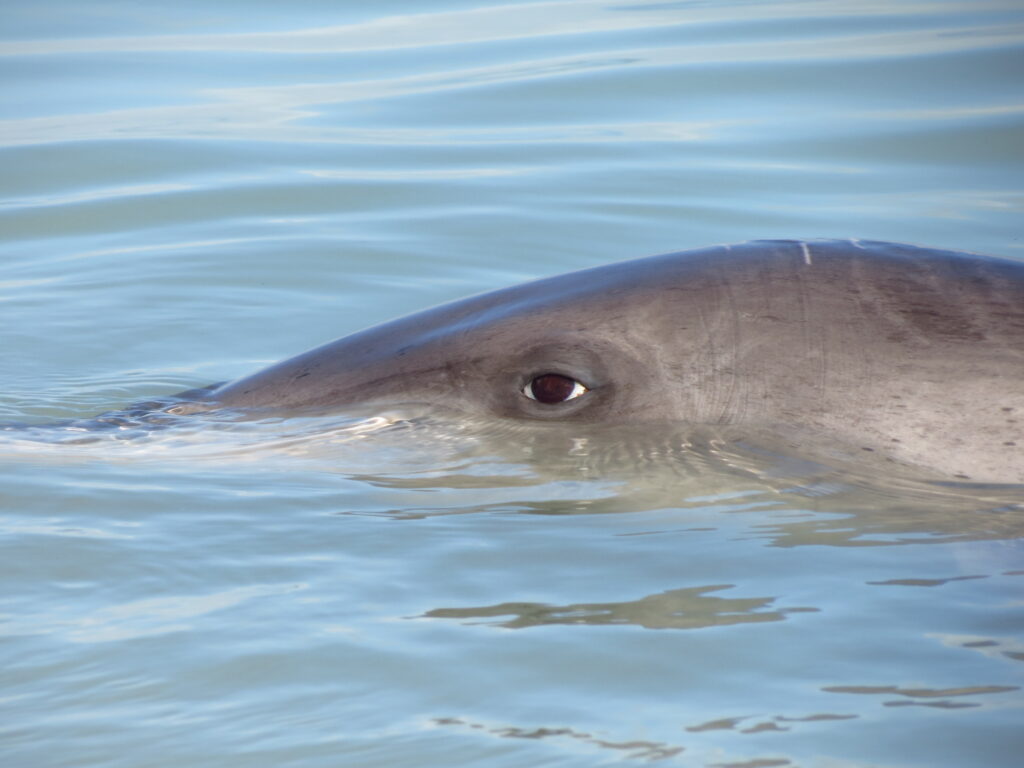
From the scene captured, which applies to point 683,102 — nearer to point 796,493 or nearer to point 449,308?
point 449,308

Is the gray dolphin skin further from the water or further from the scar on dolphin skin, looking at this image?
the water

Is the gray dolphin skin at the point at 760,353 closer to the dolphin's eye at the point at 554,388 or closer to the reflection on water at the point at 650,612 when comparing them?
the dolphin's eye at the point at 554,388

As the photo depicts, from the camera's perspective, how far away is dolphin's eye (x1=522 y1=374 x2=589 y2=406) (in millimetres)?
4246

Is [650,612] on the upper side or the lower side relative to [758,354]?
lower

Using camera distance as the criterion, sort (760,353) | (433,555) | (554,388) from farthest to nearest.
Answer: (554,388)
(760,353)
(433,555)

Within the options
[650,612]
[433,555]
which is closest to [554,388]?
[433,555]

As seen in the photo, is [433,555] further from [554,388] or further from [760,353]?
[760,353]

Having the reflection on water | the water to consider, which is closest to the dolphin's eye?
the water

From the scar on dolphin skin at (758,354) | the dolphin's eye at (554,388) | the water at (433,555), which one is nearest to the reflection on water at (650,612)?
the water at (433,555)

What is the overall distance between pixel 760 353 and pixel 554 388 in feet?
2.01

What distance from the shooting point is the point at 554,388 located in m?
4.26

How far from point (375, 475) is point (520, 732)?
1.48 meters

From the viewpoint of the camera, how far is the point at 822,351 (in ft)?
13.1

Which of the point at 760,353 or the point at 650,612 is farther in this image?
the point at 760,353
